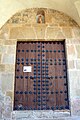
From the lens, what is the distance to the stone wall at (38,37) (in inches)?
119

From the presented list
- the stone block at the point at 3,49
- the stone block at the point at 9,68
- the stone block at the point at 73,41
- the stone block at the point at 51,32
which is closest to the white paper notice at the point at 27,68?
the stone block at the point at 9,68

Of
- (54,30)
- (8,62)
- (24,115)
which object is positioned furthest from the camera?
(54,30)

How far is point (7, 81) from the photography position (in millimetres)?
3035

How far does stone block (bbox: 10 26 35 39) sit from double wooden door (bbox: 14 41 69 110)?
0.13m

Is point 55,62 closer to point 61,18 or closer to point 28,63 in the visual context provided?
point 28,63

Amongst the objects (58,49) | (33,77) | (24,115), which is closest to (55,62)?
(58,49)

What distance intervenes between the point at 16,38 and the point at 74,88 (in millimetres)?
1264

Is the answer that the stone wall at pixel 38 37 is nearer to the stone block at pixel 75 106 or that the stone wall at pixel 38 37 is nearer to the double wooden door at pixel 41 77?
the stone block at pixel 75 106

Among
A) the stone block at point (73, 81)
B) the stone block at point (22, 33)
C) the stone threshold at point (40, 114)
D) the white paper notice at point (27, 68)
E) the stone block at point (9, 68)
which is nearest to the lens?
the stone threshold at point (40, 114)

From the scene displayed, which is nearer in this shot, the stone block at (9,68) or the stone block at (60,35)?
the stone block at (9,68)

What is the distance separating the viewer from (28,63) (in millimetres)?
3240

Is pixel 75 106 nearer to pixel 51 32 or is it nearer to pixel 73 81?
pixel 73 81

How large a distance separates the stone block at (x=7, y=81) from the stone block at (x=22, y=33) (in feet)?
2.20

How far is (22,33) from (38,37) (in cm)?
28
